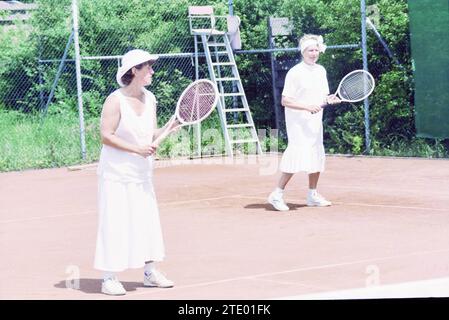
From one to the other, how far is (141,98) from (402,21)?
9551mm

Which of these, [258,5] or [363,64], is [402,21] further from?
[258,5]

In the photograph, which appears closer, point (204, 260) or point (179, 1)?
point (204, 260)

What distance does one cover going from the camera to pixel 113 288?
7.68 metres

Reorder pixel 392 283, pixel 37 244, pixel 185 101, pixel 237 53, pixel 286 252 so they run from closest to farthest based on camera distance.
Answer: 1. pixel 392 283
2. pixel 185 101
3. pixel 286 252
4. pixel 37 244
5. pixel 237 53

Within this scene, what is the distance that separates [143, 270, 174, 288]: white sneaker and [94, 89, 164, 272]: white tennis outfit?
4.6 inches

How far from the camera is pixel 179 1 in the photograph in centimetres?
1962

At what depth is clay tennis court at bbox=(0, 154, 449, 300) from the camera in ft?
25.6

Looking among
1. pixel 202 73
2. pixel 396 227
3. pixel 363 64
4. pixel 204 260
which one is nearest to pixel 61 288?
pixel 204 260

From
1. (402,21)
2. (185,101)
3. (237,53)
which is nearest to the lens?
(185,101)

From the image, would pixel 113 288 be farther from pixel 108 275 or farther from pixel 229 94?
pixel 229 94

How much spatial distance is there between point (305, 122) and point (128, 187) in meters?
4.31

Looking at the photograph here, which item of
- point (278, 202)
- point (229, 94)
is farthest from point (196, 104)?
point (229, 94)

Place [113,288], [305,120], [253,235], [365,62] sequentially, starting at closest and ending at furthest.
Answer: [113,288]
[253,235]
[305,120]
[365,62]

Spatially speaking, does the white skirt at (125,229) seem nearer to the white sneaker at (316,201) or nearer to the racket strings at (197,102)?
the racket strings at (197,102)
